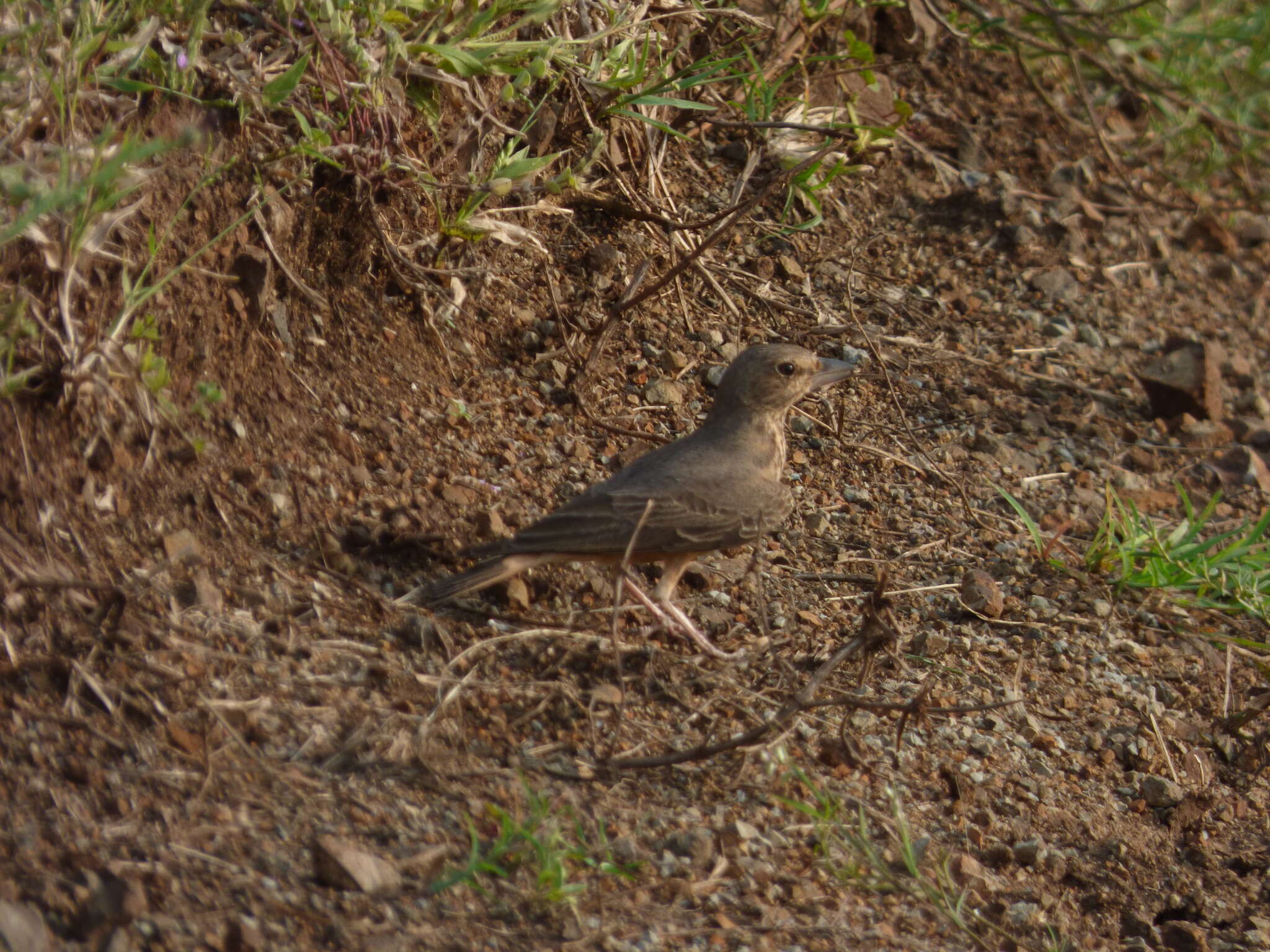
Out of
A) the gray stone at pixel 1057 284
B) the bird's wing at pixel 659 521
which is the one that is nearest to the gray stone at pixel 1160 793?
the bird's wing at pixel 659 521

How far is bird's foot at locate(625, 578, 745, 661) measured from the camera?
4.17 meters

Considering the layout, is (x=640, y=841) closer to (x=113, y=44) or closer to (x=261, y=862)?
(x=261, y=862)

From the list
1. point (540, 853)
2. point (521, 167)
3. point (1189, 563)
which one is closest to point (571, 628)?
point (540, 853)

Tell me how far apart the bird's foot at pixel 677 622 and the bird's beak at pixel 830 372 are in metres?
1.09

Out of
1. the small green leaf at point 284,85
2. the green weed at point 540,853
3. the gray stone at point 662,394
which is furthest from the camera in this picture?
the gray stone at point 662,394

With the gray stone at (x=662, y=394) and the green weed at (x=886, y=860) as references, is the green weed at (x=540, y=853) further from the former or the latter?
the gray stone at (x=662, y=394)

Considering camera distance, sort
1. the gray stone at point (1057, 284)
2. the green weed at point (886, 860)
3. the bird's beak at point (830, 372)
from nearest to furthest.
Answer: the green weed at point (886, 860) < the bird's beak at point (830, 372) < the gray stone at point (1057, 284)

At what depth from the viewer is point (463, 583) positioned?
394 cm

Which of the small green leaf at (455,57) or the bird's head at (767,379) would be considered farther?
the bird's head at (767,379)

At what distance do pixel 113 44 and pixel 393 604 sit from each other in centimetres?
189

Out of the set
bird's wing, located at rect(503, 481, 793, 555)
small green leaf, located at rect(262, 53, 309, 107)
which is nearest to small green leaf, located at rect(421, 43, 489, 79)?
small green leaf, located at rect(262, 53, 309, 107)

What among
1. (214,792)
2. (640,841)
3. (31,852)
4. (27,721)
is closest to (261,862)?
(214,792)

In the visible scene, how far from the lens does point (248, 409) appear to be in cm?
420

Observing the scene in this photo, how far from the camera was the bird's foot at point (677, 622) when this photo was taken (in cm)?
417
